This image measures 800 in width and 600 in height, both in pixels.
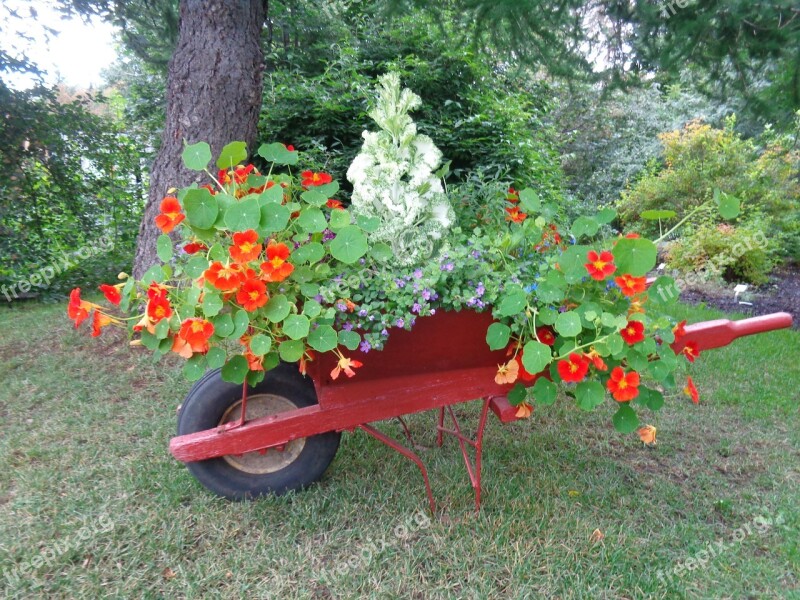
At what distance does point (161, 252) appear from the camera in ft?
5.15

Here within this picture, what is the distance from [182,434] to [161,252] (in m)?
0.66

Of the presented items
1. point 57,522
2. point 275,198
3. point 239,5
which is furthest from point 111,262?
point 275,198

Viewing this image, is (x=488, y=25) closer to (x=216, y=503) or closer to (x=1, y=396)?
(x=216, y=503)

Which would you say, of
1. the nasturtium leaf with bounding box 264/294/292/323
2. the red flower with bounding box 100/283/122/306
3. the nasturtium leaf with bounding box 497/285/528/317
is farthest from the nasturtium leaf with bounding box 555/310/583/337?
the red flower with bounding box 100/283/122/306

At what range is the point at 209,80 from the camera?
135 inches

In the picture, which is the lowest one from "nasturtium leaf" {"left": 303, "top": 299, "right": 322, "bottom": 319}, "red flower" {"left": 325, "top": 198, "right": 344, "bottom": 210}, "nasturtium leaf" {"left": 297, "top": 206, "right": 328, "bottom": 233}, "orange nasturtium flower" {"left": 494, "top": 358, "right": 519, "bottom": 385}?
"orange nasturtium flower" {"left": 494, "top": 358, "right": 519, "bottom": 385}

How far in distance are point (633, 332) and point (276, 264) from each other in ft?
3.46

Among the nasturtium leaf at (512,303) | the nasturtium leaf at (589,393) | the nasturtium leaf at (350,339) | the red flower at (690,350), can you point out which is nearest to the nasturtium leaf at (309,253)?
the nasturtium leaf at (350,339)

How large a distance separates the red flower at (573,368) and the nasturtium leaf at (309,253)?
77 centimetres

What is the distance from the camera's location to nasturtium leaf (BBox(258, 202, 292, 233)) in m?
1.47

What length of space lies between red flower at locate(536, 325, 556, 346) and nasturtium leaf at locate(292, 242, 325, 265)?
736mm

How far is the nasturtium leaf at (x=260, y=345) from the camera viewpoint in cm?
147

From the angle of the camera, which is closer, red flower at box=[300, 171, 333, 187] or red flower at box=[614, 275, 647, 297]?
red flower at box=[614, 275, 647, 297]

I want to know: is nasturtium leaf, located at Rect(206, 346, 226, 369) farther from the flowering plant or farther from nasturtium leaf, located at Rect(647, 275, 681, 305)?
nasturtium leaf, located at Rect(647, 275, 681, 305)
